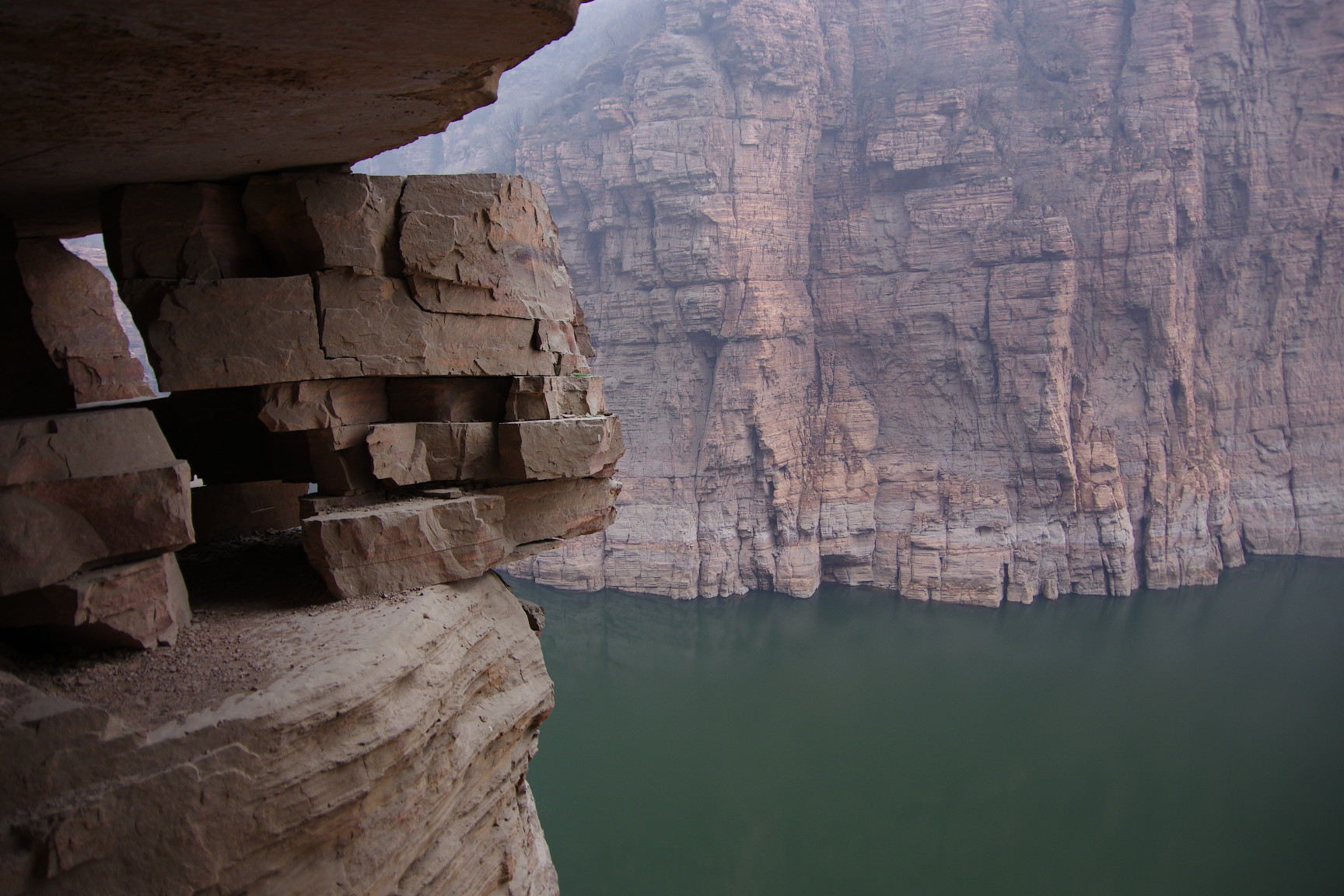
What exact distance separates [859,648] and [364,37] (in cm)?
1373

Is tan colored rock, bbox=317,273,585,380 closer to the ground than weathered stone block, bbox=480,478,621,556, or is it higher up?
higher up

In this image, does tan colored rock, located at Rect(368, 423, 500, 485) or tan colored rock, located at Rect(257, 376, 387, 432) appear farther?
tan colored rock, located at Rect(368, 423, 500, 485)

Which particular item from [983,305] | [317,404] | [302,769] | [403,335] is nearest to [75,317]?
[317,404]

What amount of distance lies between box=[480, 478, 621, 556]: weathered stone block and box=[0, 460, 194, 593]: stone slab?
154 centimetres

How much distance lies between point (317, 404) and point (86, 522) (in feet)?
3.81

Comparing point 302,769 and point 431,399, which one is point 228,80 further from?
point 302,769

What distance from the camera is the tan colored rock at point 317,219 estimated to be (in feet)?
12.7

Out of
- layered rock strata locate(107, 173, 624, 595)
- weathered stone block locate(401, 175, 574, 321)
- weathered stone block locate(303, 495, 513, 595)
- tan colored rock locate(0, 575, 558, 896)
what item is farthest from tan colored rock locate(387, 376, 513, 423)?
tan colored rock locate(0, 575, 558, 896)

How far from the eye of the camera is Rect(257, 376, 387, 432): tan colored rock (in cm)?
383

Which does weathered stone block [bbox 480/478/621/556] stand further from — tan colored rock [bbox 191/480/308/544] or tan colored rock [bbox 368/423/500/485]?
tan colored rock [bbox 191/480/308/544]

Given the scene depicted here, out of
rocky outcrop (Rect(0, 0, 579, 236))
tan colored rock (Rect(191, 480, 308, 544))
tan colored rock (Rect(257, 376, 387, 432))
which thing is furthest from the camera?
tan colored rock (Rect(191, 480, 308, 544))

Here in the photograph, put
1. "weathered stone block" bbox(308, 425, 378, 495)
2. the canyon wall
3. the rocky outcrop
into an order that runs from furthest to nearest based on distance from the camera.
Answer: the canyon wall < "weathered stone block" bbox(308, 425, 378, 495) < the rocky outcrop

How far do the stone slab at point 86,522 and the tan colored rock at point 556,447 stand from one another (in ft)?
5.08

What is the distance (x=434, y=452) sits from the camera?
13.9 ft
